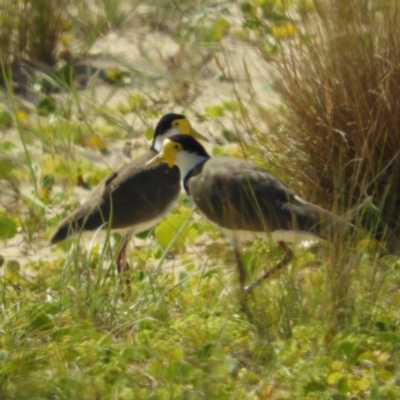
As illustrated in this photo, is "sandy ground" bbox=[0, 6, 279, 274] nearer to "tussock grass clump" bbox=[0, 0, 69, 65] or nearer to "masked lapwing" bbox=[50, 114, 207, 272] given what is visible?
"tussock grass clump" bbox=[0, 0, 69, 65]

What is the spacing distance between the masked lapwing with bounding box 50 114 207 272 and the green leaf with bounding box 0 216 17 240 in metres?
0.32

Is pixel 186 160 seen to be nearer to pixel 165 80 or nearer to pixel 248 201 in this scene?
pixel 248 201

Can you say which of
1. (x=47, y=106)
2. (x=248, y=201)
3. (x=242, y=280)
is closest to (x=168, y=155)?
(x=248, y=201)

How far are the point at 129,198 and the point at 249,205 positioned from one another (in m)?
0.84

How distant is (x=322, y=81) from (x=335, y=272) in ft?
5.01

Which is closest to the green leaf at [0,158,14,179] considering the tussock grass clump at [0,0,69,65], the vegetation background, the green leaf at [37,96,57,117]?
the vegetation background

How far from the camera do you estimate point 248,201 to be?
16.9 ft

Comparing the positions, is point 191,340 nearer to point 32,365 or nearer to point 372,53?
point 32,365

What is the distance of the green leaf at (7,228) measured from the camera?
5.51 m

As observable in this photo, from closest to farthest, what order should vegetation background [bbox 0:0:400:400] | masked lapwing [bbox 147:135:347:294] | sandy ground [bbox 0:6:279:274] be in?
vegetation background [bbox 0:0:400:400]
masked lapwing [bbox 147:135:347:294]
sandy ground [bbox 0:6:279:274]

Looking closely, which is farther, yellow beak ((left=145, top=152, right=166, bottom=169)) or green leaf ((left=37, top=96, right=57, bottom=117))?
green leaf ((left=37, top=96, right=57, bottom=117))

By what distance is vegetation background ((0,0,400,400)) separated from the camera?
371cm

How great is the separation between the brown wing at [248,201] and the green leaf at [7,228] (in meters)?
1.04

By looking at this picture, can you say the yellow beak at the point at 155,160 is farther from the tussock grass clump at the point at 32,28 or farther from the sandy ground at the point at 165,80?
the tussock grass clump at the point at 32,28
